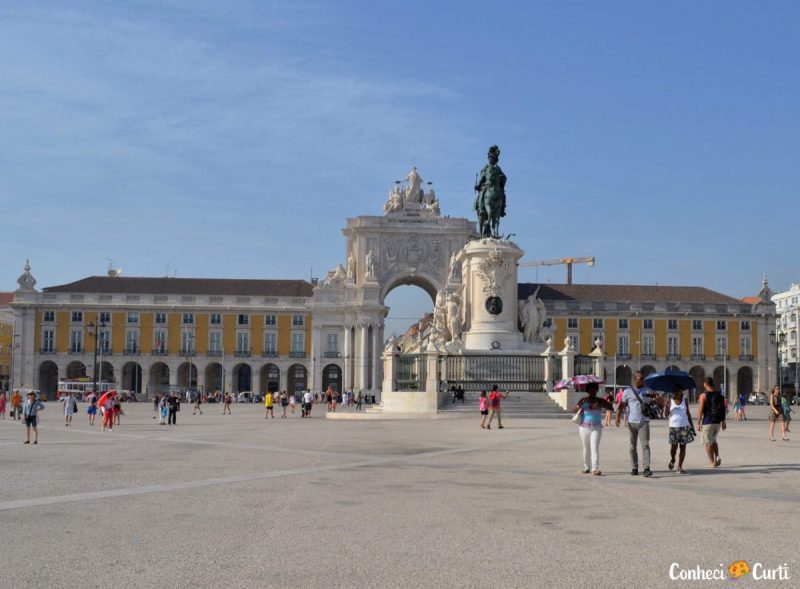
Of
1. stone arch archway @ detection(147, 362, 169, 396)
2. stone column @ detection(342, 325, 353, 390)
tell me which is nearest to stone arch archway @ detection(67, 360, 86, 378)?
stone arch archway @ detection(147, 362, 169, 396)

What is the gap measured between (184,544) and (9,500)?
3.69m

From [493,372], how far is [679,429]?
1929 cm

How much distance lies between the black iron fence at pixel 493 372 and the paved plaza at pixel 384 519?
1571cm

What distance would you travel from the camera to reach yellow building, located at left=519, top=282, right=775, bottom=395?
102 meters

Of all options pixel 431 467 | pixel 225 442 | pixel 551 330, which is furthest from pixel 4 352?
pixel 431 467

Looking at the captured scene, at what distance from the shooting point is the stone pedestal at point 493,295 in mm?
33500

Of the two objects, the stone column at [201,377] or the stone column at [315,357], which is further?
the stone column at [315,357]

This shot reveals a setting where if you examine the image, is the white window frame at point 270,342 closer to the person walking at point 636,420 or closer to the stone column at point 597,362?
the stone column at point 597,362

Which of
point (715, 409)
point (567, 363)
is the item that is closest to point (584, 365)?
point (567, 363)

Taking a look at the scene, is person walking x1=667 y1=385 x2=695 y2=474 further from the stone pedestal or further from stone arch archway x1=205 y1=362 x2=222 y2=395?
stone arch archway x1=205 y1=362 x2=222 y2=395

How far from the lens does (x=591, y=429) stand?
14211 millimetres

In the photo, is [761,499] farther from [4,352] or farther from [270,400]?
[4,352]

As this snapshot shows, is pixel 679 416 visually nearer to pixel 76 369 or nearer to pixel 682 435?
pixel 682 435

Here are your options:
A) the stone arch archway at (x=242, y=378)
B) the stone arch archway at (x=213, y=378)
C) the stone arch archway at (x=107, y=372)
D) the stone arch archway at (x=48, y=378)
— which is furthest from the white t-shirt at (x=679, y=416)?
the stone arch archway at (x=48, y=378)
